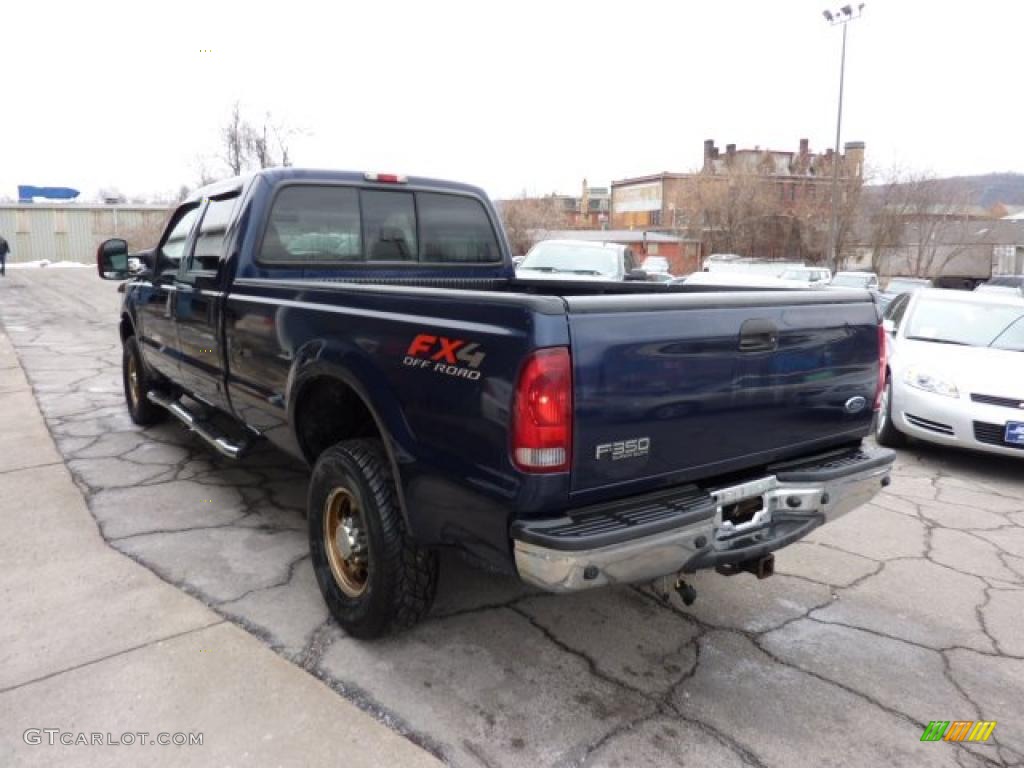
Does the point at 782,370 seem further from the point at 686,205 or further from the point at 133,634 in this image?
the point at 686,205

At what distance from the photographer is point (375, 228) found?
439cm

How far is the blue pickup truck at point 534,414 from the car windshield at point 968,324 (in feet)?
14.1

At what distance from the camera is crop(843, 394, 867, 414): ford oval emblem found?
3.09m

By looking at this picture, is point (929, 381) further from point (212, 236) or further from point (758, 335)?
point (212, 236)

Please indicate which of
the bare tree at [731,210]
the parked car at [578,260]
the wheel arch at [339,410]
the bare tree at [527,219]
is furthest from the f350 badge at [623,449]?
the bare tree at [731,210]

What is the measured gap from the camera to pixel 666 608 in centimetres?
351

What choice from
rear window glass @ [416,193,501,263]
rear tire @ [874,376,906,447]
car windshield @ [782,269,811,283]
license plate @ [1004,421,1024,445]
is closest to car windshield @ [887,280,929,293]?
car windshield @ [782,269,811,283]

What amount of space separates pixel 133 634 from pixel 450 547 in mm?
1536

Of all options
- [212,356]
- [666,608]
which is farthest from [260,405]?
[666,608]

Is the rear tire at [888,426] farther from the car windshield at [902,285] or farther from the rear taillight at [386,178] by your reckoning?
the car windshield at [902,285]

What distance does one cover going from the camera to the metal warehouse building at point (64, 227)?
151 feet

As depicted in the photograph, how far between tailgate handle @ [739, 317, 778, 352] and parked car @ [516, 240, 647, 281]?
892 cm

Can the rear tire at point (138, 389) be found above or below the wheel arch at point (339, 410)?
below

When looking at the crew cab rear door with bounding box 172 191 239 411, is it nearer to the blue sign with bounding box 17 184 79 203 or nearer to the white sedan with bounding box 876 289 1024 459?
the white sedan with bounding box 876 289 1024 459
